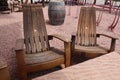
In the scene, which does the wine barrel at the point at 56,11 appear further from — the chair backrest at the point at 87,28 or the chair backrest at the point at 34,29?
the chair backrest at the point at 34,29

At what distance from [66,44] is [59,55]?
20cm

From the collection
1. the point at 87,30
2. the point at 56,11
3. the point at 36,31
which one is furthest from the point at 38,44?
the point at 56,11

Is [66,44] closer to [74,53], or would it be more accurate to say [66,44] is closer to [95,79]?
[74,53]

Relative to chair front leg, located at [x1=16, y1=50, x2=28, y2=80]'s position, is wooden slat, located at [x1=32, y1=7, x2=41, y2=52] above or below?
above

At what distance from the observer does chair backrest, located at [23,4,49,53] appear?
8.77 ft

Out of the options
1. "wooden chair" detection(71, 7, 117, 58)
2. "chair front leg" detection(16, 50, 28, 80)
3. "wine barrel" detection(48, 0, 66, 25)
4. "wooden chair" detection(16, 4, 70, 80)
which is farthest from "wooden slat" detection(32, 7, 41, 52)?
"wine barrel" detection(48, 0, 66, 25)

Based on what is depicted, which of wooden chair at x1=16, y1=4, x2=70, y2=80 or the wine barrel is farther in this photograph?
the wine barrel

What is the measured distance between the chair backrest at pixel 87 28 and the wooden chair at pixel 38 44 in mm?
687

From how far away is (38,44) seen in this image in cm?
272

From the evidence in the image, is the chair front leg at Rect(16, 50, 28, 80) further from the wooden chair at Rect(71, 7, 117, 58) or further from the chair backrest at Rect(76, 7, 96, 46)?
the chair backrest at Rect(76, 7, 96, 46)

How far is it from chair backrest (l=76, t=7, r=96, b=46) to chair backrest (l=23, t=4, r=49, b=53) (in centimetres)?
80

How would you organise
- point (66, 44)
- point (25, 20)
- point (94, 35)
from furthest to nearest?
1. point (94, 35)
2. point (25, 20)
3. point (66, 44)

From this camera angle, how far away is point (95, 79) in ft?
5.43

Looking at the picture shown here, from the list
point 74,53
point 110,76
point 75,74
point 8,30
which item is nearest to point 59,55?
point 74,53
